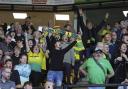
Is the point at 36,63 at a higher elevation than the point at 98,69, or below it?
higher

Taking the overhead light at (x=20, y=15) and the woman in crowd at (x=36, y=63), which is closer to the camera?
the woman in crowd at (x=36, y=63)

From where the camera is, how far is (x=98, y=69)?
1352 cm

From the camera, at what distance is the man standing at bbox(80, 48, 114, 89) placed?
532 inches

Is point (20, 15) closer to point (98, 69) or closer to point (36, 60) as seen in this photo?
point (36, 60)

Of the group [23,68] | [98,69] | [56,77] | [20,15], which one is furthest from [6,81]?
[20,15]

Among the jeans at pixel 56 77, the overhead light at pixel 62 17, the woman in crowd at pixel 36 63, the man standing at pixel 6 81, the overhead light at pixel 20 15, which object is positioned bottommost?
the man standing at pixel 6 81

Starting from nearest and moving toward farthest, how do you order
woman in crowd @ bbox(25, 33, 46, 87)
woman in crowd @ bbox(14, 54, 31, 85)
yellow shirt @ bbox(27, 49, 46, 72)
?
1. woman in crowd @ bbox(14, 54, 31, 85)
2. woman in crowd @ bbox(25, 33, 46, 87)
3. yellow shirt @ bbox(27, 49, 46, 72)

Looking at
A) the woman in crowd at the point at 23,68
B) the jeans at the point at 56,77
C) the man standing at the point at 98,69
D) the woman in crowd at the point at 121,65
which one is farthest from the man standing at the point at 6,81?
the woman in crowd at the point at 121,65

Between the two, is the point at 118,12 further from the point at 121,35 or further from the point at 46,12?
the point at 121,35

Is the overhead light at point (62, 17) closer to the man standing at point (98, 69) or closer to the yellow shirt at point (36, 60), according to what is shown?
the yellow shirt at point (36, 60)

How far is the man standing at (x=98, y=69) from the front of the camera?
44.3ft

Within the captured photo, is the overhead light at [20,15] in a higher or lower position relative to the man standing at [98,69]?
higher

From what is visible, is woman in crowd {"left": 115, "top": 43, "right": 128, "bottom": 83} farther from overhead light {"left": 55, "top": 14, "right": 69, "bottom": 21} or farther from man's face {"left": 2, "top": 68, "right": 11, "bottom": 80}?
overhead light {"left": 55, "top": 14, "right": 69, "bottom": 21}


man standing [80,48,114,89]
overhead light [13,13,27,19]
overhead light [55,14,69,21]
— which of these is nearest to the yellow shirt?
man standing [80,48,114,89]
